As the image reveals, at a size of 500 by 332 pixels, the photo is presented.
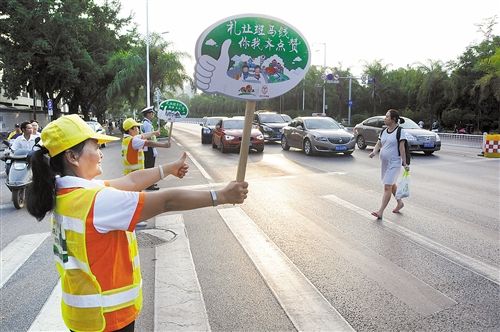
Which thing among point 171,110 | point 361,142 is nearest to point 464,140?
point 361,142

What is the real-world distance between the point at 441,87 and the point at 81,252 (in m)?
36.1

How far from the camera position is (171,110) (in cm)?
552

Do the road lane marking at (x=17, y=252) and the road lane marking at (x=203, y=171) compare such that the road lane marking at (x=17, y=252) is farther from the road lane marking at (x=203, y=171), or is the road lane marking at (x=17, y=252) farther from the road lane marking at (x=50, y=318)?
the road lane marking at (x=203, y=171)

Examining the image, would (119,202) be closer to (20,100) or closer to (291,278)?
(291,278)

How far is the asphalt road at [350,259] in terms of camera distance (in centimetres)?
359

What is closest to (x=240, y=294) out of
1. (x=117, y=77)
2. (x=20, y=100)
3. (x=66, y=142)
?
(x=66, y=142)

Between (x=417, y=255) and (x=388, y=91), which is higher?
(x=388, y=91)

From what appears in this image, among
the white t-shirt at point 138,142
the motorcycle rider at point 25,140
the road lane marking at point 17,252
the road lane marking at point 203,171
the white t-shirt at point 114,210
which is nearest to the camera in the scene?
the white t-shirt at point 114,210

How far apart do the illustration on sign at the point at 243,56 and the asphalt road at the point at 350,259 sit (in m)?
2.04

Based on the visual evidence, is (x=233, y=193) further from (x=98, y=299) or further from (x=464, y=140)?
(x=464, y=140)

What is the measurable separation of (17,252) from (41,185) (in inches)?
165

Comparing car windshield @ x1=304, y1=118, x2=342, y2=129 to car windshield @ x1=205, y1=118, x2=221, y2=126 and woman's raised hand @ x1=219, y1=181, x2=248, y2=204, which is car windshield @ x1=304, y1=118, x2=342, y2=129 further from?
woman's raised hand @ x1=219, y1=181, x2=248, y2=204

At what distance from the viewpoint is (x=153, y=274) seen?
4496 mm

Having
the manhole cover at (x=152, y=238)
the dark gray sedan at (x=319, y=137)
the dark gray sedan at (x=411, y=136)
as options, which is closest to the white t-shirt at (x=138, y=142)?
the manhole cover at (x=152, y=238)
